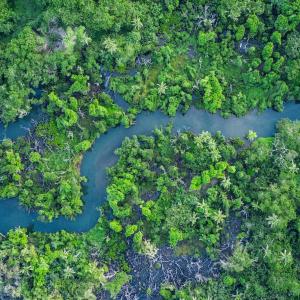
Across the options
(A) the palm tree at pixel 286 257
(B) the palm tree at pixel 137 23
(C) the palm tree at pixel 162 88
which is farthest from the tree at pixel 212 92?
(A) the palm tree at pixel 286 257

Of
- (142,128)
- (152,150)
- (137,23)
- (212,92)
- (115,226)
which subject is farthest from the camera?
(142,128)

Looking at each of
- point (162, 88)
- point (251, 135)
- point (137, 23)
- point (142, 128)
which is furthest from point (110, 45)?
point (251, 135)

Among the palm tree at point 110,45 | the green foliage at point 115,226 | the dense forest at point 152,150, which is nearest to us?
the dense forest at point 152,150

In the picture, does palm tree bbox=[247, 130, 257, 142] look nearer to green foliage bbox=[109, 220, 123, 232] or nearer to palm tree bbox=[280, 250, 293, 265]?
palm tree bbox=[280, 250, 293, 265]

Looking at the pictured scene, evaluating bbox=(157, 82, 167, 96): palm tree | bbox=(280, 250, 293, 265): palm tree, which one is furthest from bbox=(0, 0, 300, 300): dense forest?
bbox=(280, 250, 293, 265): palm tree

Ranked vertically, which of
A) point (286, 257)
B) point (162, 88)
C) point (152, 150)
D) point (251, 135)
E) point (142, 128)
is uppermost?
point (162, 88)

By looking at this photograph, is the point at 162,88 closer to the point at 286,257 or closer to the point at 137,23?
the point at 137,23

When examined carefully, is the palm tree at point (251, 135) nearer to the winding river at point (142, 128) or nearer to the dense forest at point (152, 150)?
the dense forest at point (152, 150)

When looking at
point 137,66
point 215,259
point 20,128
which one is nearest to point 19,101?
point 20,128

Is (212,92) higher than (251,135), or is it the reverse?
(212,92)
